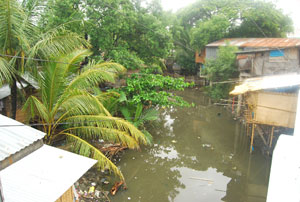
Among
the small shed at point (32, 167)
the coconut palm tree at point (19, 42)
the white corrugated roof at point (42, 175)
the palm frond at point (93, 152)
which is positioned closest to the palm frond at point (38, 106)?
the coconut palm tree at point (19, 42)

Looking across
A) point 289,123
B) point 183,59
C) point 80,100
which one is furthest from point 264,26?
point 80,100

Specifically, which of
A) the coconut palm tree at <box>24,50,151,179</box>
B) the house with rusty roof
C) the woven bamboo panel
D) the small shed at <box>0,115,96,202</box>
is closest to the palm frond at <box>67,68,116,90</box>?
the coconut palm tree at <box>24,50,151,179</box>

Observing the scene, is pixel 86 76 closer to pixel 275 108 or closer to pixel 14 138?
pixel 14 138

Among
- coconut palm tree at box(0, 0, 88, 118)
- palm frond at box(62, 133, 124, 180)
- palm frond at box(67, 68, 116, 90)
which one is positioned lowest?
palm frond at box(62, 133, 124, 180)

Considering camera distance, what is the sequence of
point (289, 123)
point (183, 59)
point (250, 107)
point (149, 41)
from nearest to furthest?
point (289, 123) < point (250, 107) < point (149, 41) < point (183, 59)

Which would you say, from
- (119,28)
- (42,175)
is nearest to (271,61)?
(119,28)

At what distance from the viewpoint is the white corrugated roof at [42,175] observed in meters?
3.05

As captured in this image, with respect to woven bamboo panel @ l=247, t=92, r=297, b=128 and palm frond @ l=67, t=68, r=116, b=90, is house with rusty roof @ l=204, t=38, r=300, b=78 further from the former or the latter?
palm frond @ l=67, t=68, r=116, b=90

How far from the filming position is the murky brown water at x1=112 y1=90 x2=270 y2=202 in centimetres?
698

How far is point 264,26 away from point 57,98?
61.8 ft

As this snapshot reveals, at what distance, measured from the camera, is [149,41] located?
1145 centimetres

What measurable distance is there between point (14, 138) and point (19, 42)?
284cm

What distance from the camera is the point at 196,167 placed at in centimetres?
859

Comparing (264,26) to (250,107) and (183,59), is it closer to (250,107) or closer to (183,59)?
(183,59)
